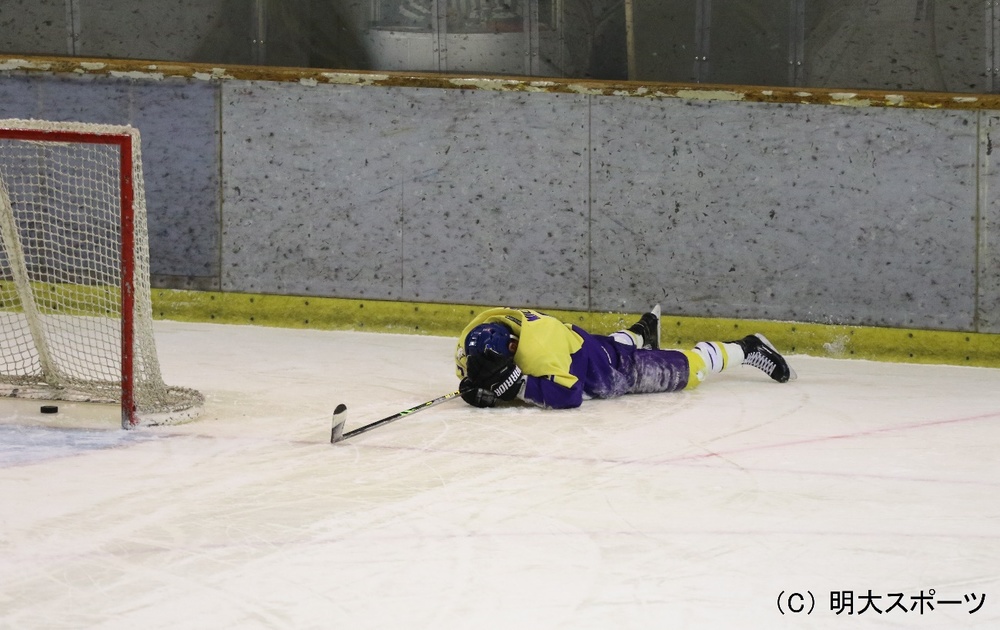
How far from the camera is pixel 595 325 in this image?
651cm

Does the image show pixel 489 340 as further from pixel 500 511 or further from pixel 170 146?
pixel 170 146

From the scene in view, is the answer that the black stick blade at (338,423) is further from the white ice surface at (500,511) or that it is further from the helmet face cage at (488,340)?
the helmet face cage at (488,340)

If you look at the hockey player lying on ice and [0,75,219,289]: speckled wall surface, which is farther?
[0,75,219,289]: speckled wall surface

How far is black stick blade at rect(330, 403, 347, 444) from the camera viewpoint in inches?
167

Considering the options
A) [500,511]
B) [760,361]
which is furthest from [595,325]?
[500,511]

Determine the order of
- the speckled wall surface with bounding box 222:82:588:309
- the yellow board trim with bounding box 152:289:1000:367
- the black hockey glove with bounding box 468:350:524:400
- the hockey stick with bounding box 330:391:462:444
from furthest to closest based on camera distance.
A: 1. the speckled wall surface with bounding box 222:82:588:309
2. the yellow board trim with bounding box 152:289:1000:367
3. the black hockey glove with bounding box 468:350:524:400
4. the hockey stick with bounding box 330:391:462:444

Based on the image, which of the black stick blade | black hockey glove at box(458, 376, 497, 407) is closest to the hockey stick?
the black stick blade

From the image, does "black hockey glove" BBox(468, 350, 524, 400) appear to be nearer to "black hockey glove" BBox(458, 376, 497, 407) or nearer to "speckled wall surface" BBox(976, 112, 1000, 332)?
"black hockey glove" BBox(458, 376, 497, 407)

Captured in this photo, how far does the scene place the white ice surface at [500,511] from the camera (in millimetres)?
2742

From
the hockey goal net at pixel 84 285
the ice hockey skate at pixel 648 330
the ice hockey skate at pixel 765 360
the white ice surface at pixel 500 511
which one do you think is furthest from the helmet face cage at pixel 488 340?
the ice hockey skate at pixel 765 360

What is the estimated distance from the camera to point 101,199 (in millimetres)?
6715

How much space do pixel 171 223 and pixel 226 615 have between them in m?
4.54

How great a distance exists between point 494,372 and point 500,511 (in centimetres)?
124

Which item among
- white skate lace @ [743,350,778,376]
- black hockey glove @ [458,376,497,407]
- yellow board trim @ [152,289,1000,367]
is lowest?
black hockey glove @ [458,376,497,407]
